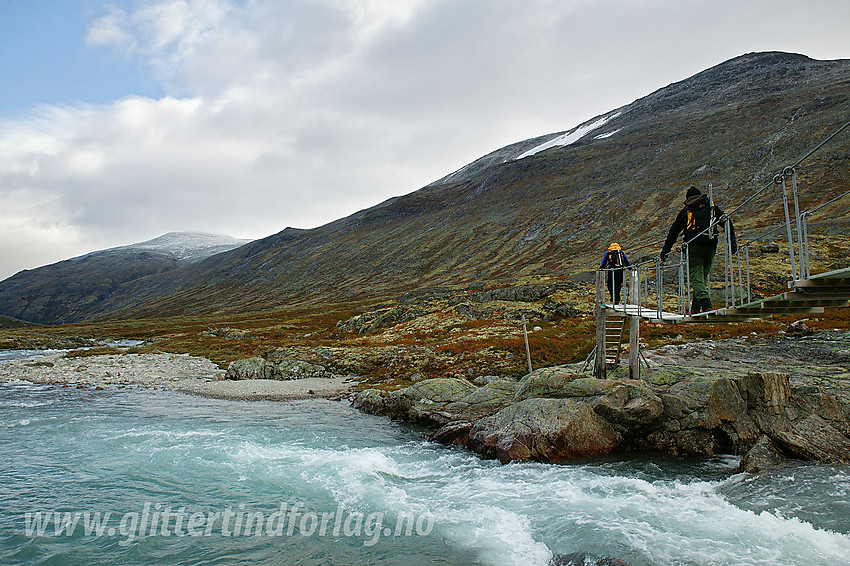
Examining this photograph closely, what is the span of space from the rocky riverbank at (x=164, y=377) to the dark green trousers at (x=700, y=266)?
21550 mm

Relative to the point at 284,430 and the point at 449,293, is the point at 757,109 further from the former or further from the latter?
the point at 284,430

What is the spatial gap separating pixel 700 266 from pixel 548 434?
25.0ft

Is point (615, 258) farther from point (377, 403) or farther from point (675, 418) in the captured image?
point (377, 403)

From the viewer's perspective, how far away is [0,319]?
153 metres

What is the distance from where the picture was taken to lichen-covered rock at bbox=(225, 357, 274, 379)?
117ft

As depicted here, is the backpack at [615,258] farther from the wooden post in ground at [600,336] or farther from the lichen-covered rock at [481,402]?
the lichen-covered rock at [481,402]

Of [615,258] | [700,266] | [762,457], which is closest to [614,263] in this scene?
[615,258]

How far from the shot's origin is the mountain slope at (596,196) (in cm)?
10900

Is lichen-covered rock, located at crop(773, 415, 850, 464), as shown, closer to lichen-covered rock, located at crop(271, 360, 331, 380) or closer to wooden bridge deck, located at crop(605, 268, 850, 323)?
wooden bridge deck, located at crop(605, 268, 850, 323)

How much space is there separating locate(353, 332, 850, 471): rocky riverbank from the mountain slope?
63673 millimetres

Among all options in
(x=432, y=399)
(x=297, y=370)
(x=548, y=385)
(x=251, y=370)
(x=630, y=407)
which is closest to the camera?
(x=630, y=407)

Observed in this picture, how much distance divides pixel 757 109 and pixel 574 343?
156m

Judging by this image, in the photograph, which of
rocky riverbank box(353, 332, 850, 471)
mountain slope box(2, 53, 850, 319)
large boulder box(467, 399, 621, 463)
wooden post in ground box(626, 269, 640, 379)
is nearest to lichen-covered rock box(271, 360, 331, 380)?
rocky riverbank box(353, 332, 850, 471)

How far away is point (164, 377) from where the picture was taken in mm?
37812
